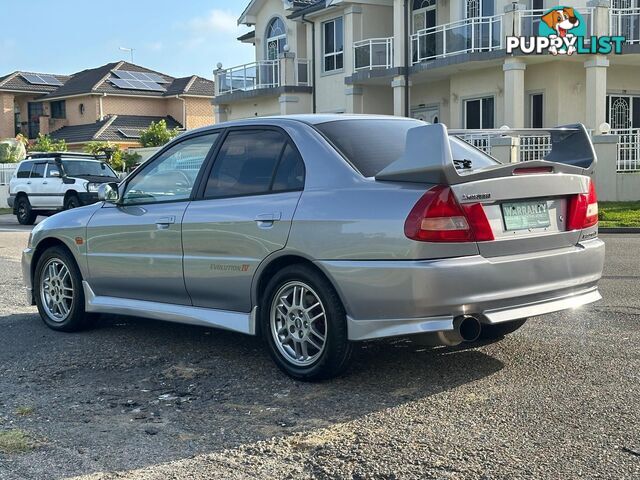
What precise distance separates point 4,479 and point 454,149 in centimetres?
363

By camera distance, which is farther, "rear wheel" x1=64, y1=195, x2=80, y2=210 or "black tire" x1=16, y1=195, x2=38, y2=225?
"black tire" x1=16, y1=195, x2=38, y2=225

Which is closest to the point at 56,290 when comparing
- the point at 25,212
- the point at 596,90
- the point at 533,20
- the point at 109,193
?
the point at 109,193

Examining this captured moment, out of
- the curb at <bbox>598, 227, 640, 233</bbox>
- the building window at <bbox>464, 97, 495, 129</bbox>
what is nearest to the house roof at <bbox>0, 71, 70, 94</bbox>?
the building window at <bbox>464, 97, 495, 129</bbox>

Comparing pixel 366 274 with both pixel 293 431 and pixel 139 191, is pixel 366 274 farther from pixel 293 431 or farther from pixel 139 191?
pixel 139 191

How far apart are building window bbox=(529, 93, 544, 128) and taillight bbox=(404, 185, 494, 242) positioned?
2139 centimetres

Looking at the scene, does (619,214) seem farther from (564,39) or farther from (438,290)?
(438,290)

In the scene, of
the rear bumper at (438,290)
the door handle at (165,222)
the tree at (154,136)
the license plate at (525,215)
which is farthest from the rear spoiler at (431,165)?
the tree at (154,136)

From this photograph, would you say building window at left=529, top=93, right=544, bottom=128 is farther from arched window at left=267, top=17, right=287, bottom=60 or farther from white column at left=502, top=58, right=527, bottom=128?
arched window at left=267, top=17, right=287, bottom=60

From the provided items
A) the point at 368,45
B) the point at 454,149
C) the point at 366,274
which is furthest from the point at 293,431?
the point at 368,45

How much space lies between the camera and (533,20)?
23.5m

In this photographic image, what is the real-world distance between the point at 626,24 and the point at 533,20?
286 cm

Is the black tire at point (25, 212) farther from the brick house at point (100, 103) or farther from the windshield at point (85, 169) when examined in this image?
the brick house at point (100, 103)

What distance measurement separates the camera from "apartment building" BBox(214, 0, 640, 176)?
23469 millimetres

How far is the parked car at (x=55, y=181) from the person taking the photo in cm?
2169
